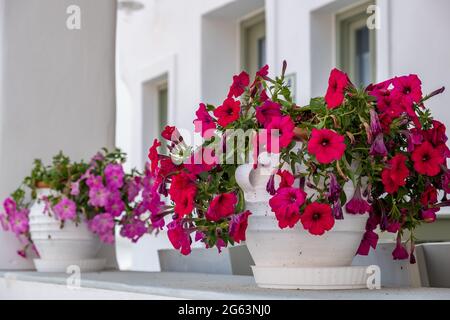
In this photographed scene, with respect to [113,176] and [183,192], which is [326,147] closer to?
[183,192]

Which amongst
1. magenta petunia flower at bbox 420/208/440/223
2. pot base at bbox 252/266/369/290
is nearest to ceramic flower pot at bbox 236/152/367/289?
pot base at bbox 252/266/369/290

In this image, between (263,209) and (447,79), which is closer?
(263,209)

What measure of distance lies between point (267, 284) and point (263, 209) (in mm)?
139

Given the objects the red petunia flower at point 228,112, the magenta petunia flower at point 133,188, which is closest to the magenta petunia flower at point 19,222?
the magenta petunia flower at point 133,188

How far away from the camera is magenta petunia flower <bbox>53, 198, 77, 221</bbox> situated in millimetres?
2307

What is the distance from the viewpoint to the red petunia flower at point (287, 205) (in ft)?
3.93

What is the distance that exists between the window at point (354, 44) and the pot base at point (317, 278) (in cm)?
308

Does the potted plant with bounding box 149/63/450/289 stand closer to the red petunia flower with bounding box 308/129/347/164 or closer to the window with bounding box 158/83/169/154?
the red petunia flower with bounding box 308/129/347/164

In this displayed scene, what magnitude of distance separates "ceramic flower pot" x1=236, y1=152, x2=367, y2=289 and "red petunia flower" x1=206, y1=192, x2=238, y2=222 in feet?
0.10

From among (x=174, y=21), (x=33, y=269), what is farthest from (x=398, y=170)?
(x=174, y=21)

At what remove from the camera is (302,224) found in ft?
4.00

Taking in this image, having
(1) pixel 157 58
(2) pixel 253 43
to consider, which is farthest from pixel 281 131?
(1) pixel 157 58

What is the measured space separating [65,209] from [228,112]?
3.77 feet
